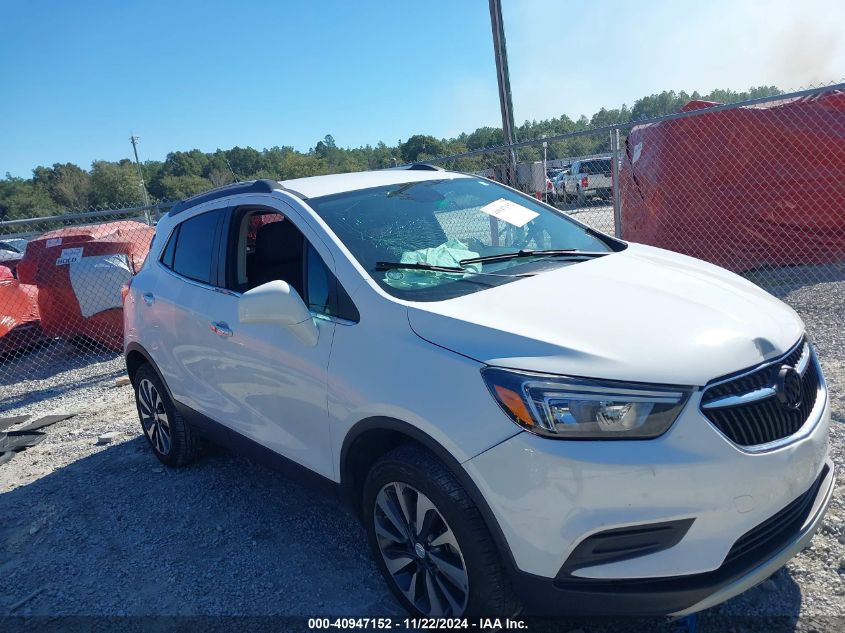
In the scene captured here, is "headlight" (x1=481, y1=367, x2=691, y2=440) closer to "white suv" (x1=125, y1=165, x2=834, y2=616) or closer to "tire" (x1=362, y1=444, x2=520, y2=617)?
"white suv" (x1=125, y1=165, x2=834, y2=616)

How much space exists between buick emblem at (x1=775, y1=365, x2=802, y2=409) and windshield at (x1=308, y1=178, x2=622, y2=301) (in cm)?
109

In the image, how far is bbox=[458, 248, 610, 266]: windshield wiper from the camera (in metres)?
3.14

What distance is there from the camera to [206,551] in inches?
140

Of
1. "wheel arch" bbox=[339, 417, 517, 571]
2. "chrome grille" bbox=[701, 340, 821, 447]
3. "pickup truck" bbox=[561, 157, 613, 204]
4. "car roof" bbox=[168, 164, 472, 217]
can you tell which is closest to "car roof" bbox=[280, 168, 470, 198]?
"car roof" bbox=[168, 164, 472, 217]

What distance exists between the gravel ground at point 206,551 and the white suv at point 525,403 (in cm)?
52

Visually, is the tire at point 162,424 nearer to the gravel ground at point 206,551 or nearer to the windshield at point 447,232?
the gravel ground at point 206,551

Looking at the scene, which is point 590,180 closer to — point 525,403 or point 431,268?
point 431,268

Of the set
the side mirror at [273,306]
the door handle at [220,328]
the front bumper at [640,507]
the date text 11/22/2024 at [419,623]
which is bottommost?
the date text 11/22/2024 at [419,623]

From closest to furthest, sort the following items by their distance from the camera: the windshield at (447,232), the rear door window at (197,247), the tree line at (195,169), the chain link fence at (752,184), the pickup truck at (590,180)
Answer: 1. the windshield at (447,232)
2. the rear door window at (197,247)
3. the chain link fence at (752,184)
4. the pickup truck at (590,180)
5. the tree line at (195,169)

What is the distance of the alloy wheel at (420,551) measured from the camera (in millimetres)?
2436

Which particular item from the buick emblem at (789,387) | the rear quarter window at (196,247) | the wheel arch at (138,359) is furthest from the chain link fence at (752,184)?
the buick emblem at (789,387)

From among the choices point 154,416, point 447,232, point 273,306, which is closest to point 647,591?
point 273,306

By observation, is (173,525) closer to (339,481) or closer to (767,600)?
(339,481)

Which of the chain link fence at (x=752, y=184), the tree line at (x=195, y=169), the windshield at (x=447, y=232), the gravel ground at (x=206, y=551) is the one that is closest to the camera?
the gravel ground at (x=206, y=551)
